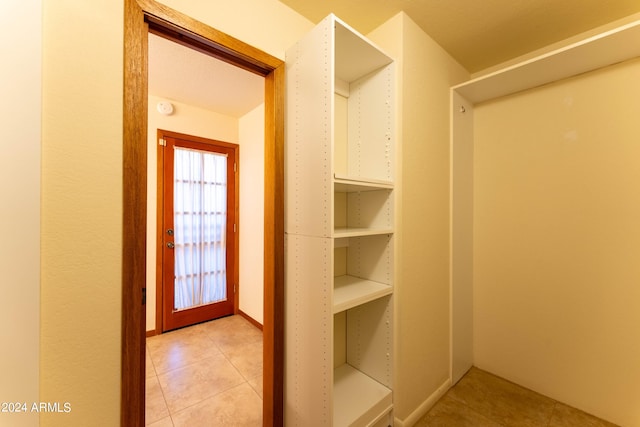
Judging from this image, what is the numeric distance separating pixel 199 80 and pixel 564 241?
332 centimetres

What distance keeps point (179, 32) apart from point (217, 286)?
2871mm

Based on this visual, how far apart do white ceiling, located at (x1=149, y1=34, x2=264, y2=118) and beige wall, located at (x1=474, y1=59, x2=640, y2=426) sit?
87.4 inches

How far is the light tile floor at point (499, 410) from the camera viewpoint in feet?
5.22

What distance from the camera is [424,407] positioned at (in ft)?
5.42

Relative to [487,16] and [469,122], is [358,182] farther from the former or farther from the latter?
[469,122]

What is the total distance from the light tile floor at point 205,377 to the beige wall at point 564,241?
6.61ft

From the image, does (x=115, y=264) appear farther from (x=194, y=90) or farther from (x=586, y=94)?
(x=586, y=94)

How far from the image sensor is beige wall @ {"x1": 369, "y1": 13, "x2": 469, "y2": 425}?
4.92 feet

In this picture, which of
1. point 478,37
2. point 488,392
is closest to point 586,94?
point 478,37

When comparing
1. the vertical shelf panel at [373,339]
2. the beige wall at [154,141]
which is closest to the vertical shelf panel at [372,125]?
the vertical shelf panel at [373,339]

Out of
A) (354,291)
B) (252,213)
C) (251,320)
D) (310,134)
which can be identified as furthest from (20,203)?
(251,320)

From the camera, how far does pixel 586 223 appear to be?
1697 millimetres

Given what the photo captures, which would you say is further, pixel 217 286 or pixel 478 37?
pixel 217 286

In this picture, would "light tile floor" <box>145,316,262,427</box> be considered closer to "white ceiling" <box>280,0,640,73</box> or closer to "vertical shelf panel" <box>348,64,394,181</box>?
"vertical shelf panel" <box>348,64,394,181</box>
